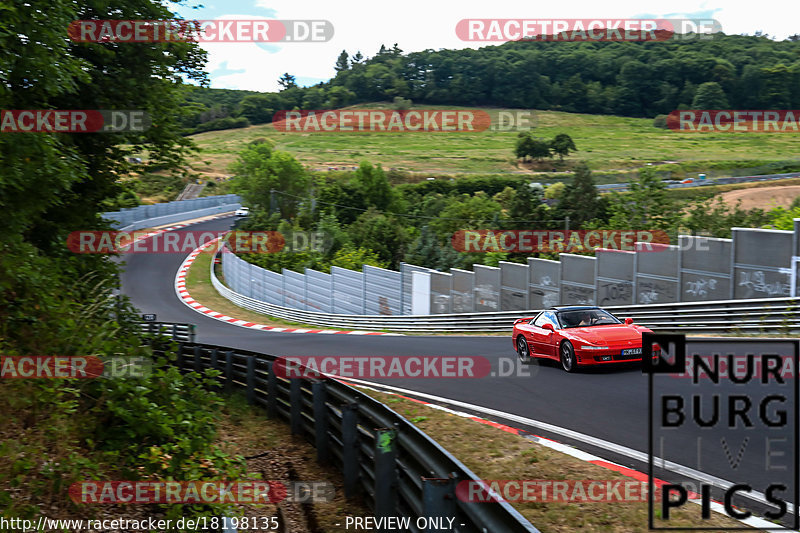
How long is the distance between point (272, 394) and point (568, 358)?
5.58 m

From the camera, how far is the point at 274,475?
8703 millimetres

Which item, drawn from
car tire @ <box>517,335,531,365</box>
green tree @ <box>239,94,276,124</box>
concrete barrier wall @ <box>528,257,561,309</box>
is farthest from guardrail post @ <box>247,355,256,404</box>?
green tree @ <box>239,94,276,124</box>

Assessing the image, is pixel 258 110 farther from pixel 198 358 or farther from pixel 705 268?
pixel 198 358

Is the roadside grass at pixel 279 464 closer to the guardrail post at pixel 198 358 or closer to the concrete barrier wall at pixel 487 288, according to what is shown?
the guardrail post at pixel 198 358

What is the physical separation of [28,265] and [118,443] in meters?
2.51

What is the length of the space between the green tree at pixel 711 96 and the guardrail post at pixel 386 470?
118 metres

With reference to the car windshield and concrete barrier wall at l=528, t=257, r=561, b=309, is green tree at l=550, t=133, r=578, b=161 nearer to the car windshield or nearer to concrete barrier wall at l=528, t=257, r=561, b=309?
concrete barrier wall at l=528, t=257, r=561, b=309

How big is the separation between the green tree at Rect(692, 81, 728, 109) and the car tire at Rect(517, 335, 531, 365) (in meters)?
109

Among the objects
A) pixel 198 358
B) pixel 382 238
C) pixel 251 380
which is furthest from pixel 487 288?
pixel 382 238

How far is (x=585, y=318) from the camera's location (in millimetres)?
13625

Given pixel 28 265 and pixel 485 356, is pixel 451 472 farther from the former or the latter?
pixel 485 356

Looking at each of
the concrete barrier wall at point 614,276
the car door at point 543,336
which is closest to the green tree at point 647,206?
the concrete barrier wall at point 614,276

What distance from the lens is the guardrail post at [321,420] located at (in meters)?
8.68

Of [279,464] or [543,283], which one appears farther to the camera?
[543,283]
